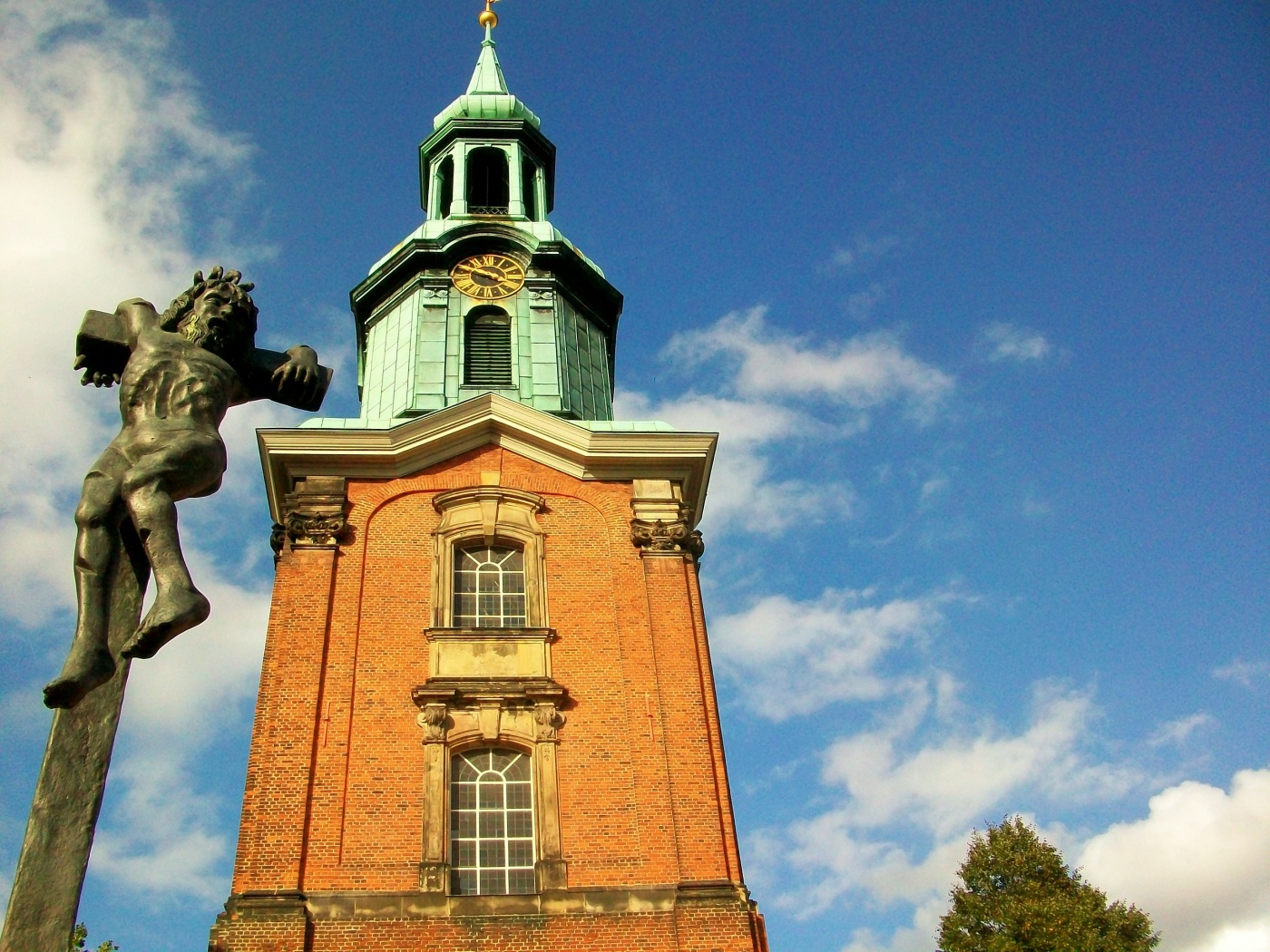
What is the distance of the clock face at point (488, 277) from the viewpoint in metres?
23.1

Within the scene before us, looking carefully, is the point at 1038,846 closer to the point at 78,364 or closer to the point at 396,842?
the point at 396,842

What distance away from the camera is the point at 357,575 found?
17.7 meters

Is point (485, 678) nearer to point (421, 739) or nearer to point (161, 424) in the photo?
point (421, 739)

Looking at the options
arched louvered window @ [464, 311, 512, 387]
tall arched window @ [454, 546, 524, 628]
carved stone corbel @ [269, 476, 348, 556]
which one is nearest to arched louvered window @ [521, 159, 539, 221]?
arched louvered window @ [464, 311, 512, 387]

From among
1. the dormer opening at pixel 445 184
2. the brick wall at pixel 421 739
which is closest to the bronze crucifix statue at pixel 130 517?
the brick wall at pixel 421 739

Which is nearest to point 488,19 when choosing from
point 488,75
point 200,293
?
point 488,75

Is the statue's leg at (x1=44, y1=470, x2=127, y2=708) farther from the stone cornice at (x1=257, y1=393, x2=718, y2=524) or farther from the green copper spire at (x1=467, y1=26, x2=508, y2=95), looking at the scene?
the green copper spire at (x1=467, y1=26, x2=508, y2=95)

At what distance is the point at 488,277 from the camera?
23.4m

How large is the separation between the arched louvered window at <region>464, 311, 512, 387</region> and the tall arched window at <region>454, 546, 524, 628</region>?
4251 mm

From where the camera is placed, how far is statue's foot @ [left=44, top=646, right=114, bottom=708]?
14.4 feet

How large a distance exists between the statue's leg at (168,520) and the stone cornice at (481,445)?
46.5 feet

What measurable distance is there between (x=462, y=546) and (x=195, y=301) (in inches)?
519

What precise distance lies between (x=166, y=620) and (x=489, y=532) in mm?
13976

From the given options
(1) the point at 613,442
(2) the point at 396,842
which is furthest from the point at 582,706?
(1) the point at 613,442
